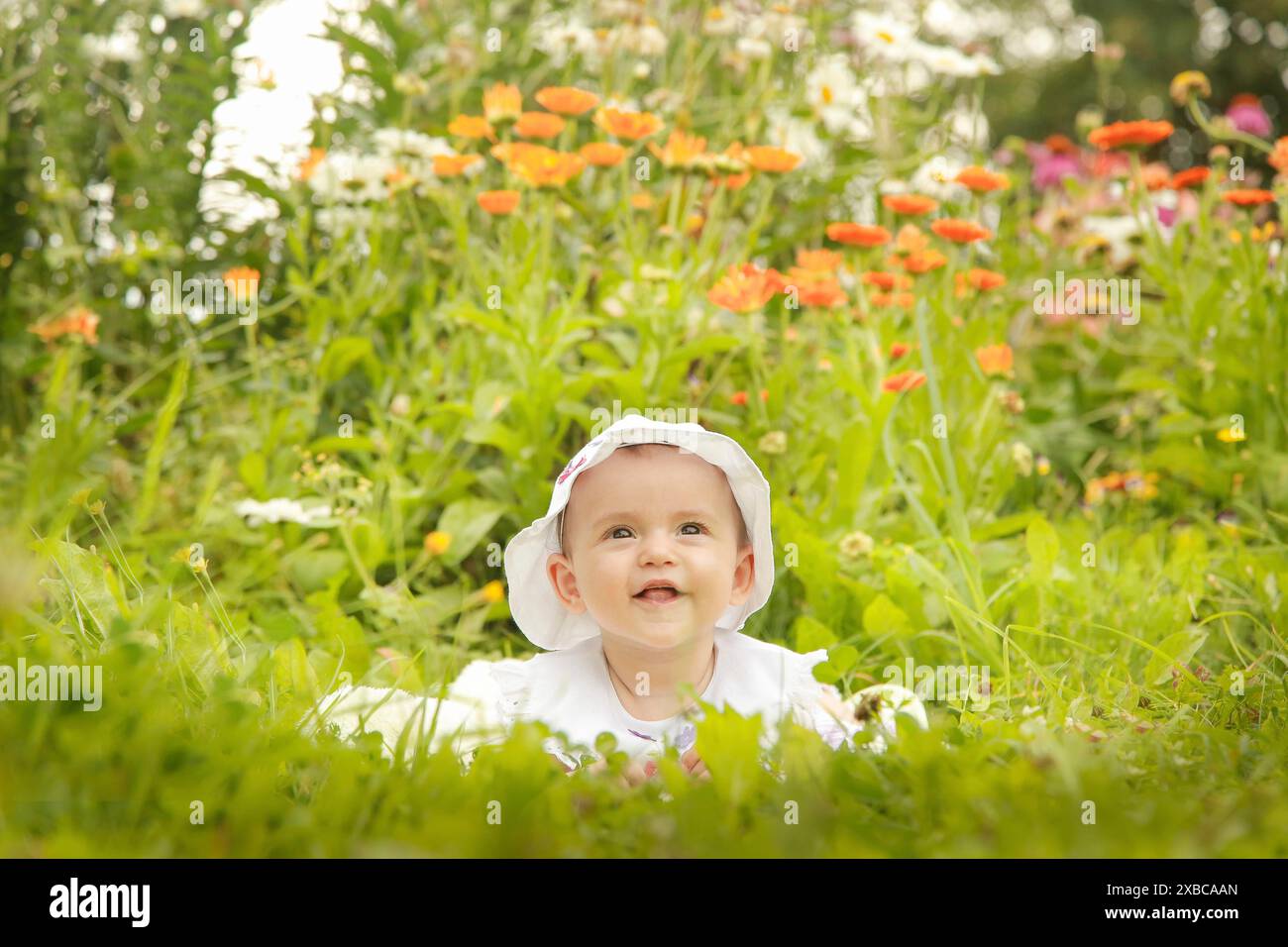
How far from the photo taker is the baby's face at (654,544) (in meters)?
1.99

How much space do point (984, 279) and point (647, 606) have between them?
167 centimetres

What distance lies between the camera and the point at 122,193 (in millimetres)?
3900

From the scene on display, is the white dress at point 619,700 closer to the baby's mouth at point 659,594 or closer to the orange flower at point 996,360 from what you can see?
the baby's mouth at point 659,594

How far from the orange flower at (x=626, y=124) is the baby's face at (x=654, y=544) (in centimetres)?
123

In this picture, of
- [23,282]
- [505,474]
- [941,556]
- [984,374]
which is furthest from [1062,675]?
[23,282]

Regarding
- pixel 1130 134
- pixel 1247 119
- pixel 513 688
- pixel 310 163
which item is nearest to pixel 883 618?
pixel 513 688

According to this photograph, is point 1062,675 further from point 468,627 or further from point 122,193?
point 122,193

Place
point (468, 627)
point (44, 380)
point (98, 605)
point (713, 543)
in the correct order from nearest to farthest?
point (98, 605) < point (713, 543) < point (468, 627) < point (44, 380)

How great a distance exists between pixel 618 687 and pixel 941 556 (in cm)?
93

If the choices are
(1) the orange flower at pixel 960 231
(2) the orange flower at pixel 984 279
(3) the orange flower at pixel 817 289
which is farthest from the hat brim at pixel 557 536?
(2) the orange flower at pixel 984 279

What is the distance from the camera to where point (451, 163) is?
311cm

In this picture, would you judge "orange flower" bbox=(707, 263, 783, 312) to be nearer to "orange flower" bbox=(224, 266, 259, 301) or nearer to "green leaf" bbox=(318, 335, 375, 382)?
"green leaf" bbox=(318, 335, 375, 382)

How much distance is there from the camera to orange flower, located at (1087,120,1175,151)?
3.21 metres

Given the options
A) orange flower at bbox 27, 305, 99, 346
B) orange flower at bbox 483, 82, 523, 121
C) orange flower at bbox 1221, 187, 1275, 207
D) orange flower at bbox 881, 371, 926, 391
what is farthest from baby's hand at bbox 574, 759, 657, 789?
orange flower at bbox 1221, 187, 1275, 207
